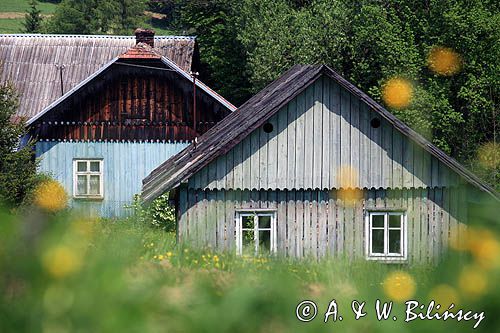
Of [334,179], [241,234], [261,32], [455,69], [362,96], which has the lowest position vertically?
[241,234]

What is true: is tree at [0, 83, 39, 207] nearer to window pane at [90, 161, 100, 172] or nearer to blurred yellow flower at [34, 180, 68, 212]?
window pane at [90, 161, 100, 172]

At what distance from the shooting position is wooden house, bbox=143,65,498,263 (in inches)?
586

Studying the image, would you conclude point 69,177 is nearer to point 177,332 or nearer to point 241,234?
point 241,234

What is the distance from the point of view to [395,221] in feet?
Result: 51.5

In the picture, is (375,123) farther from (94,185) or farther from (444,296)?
(94,185)

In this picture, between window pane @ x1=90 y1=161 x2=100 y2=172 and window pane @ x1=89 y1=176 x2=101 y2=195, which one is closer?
window pane @ x1=89 y1=176 x2=101 y2=195

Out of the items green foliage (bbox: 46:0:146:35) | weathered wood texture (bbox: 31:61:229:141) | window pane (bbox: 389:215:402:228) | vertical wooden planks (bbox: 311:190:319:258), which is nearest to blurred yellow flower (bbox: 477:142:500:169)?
weathered wood texture (bbox: 31:61:229:141)

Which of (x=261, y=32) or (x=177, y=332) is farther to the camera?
(x=261, y=32)

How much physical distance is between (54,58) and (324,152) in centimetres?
2167

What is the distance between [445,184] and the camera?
49.1ft

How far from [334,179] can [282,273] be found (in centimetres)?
1315

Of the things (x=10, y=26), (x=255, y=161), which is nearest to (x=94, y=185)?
(x=255, y=161)

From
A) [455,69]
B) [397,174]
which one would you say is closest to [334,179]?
[397,174]

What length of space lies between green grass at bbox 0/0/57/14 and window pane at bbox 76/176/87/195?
70.6 meters
